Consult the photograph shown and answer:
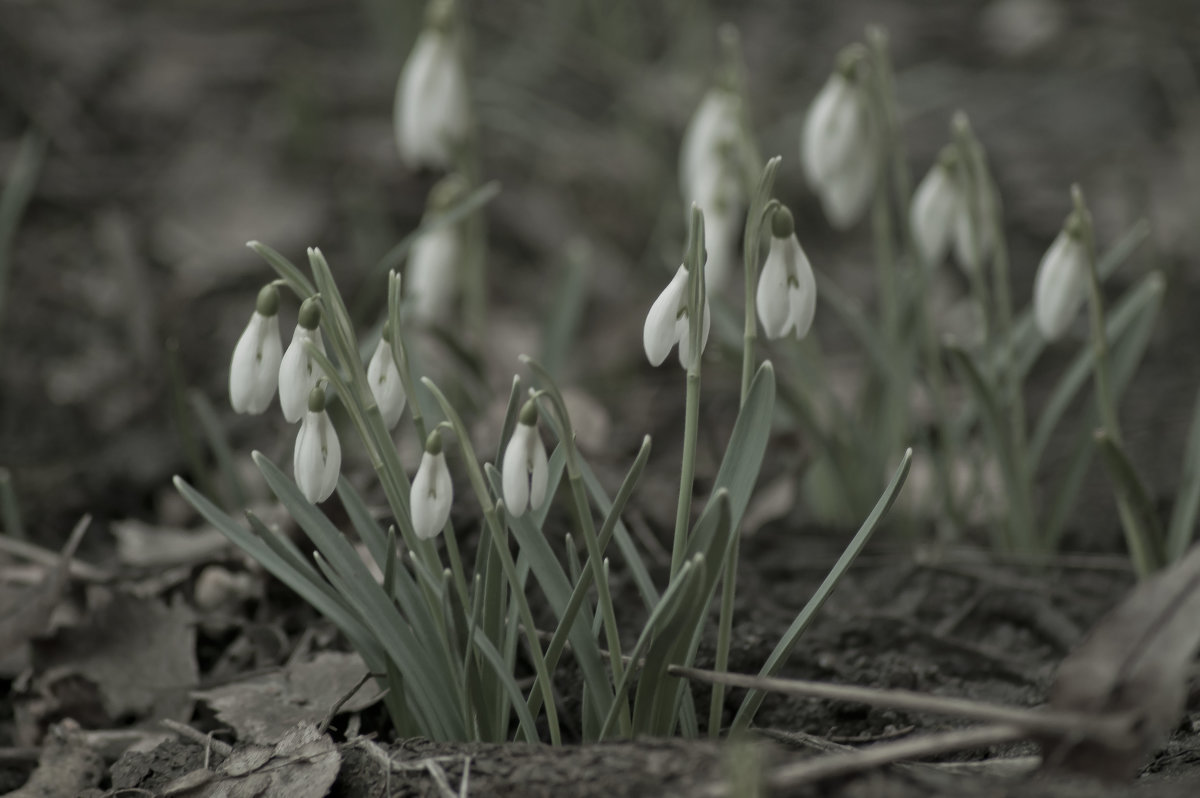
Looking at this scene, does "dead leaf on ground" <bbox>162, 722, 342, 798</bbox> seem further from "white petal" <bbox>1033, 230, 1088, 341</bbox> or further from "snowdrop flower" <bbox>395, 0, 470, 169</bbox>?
"snowdrop flower" <bbox>395, 0, 470, 169</bbox>

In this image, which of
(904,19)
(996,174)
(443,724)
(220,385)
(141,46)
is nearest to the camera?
(443,724)

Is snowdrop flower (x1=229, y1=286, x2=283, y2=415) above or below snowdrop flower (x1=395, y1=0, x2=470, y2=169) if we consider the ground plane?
below

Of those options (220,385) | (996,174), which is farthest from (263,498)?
(996,174)

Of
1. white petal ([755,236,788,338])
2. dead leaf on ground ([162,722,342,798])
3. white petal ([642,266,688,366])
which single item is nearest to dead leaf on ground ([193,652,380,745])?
dead leaf on ground ([162,722,342,798])

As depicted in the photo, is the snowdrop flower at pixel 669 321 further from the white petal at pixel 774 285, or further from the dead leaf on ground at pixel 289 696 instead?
the dead leaf on ground at pixel 289 696

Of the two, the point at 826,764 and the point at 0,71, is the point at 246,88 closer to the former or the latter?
the point at 0,71

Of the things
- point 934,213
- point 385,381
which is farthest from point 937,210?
point 385,381

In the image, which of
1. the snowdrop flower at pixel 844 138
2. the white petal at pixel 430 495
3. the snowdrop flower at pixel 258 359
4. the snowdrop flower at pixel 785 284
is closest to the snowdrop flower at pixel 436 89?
the snowdrop flower at pixel 844 138
